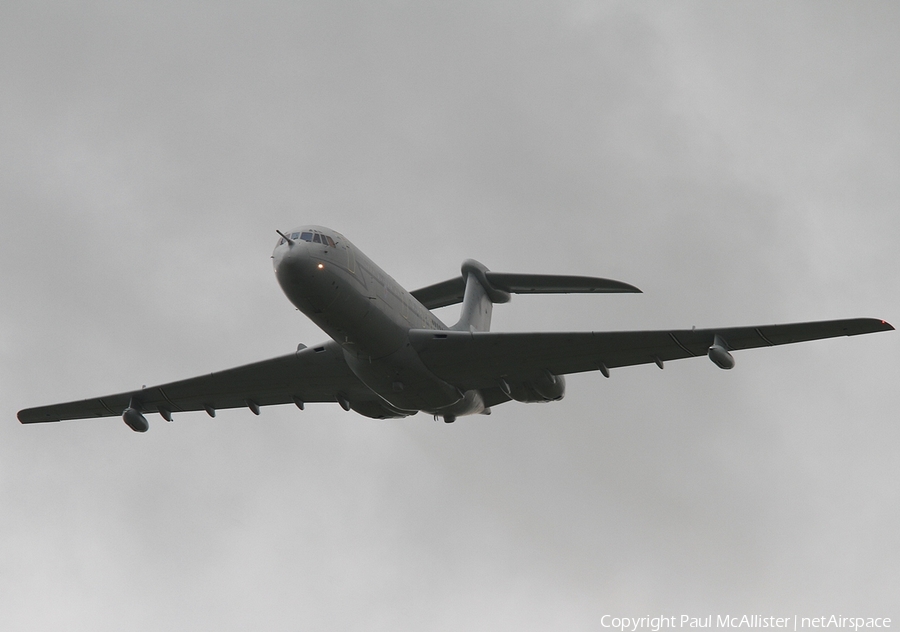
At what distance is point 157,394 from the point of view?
36312 mm

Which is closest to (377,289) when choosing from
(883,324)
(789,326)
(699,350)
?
(699,350)

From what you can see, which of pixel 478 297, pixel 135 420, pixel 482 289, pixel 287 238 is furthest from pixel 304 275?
pixel 135 420

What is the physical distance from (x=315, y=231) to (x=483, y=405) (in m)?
10.0

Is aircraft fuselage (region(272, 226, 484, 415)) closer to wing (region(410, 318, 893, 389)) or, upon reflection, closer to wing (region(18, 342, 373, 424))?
wing (region(410, 318, 893, 389))

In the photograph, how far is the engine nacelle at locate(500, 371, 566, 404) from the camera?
31969 millimetres

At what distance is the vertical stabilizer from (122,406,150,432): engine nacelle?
41.1 ft

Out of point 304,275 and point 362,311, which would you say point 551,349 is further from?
point 304,275

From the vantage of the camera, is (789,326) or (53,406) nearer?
(789,326)

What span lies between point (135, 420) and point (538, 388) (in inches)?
592

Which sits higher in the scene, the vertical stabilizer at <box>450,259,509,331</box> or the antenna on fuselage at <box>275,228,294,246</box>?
the vertical stabilizer at <box>450,259,509,331</box>

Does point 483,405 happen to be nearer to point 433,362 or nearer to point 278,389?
point 433,362

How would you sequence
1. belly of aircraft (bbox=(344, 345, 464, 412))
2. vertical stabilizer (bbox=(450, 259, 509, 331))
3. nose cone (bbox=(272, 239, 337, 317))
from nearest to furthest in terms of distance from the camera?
nose cone (bbox=(272, 239, 337, 317)), belly of aircraft (bbox=(344, 345, 464, 412)), vertical stabilizer (bbox=(450, 259, 509, 331))

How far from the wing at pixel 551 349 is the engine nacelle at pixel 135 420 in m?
11.7

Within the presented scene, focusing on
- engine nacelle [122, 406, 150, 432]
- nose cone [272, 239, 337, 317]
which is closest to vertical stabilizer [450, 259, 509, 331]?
nose cone [272, 239, 337, 317]
